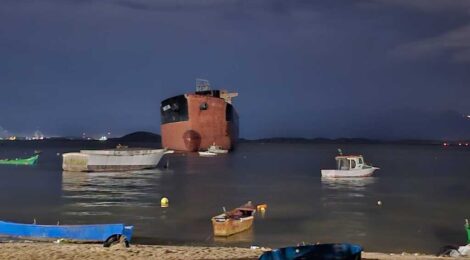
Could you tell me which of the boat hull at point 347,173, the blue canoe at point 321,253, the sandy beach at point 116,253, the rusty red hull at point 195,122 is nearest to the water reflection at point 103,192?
the sandy beach at point 116,253

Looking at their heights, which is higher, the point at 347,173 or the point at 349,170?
the point at 349,170

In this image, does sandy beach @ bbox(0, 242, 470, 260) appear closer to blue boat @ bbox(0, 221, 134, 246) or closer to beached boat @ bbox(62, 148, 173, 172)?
blue boat @ bbox(0, 221, 134, 246)

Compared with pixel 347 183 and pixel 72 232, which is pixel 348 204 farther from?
pixel 72 232

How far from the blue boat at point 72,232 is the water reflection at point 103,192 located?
722 cm

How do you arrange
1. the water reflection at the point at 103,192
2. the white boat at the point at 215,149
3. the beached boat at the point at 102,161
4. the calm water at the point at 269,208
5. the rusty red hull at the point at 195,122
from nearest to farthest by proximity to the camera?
the calm water at the point at 269,208, the water reflection at the point at 103,192, the beached boat at the point at 102,161, the rusty red hull at the point at 195,122, the white boat at the point at 215,149

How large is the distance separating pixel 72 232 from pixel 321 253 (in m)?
10.1

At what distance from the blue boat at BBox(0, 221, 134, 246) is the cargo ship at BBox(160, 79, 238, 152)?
7369cm

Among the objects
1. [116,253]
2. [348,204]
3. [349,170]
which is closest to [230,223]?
[116,253]

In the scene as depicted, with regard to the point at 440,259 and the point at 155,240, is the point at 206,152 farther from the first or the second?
the point at 440,259

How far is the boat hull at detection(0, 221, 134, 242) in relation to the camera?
16312 millimetres

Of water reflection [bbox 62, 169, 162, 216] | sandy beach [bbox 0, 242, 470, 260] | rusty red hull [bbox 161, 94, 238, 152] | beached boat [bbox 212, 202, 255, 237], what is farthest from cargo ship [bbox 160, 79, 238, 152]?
sandy beach [bbox 0, 242, 470, 260]

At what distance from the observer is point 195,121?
301 ft

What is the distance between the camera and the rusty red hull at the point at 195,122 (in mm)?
91625

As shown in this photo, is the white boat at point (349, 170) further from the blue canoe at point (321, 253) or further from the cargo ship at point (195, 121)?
the cargo ship at point (195, 121)
